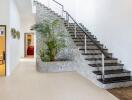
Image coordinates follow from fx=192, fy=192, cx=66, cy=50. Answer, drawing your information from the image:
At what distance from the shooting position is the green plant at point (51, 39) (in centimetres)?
898

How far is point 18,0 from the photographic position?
30.8 ft

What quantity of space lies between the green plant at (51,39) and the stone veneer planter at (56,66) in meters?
0.46

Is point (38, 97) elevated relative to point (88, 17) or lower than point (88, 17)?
lower

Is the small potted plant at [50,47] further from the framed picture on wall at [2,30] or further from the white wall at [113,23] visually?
the framed picture on wall at [2,30]

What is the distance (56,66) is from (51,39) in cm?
143

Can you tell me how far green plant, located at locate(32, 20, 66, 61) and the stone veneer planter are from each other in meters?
0.46

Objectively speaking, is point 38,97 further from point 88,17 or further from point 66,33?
point 88,17

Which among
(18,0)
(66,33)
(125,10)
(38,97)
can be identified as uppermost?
(18,0)

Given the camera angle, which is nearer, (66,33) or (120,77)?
(120,77)

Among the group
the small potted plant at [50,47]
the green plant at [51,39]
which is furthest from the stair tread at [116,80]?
the green plant at [51,39]

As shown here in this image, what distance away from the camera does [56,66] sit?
27.9ft

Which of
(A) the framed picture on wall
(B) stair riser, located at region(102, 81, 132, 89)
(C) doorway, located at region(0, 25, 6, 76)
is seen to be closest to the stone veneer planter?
(C) doorway, located at region(0, 25, 6, 76)

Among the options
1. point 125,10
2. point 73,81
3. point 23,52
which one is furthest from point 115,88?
point 23,52

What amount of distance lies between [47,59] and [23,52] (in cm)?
811
